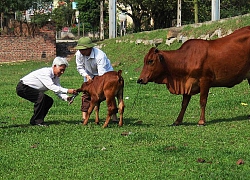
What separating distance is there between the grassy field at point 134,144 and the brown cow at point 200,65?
0.68m

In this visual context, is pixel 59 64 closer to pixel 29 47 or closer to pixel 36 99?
pixel 36 99

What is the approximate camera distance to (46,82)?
10.4m

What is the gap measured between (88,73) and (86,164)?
152 inches

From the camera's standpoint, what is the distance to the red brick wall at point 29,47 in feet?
109

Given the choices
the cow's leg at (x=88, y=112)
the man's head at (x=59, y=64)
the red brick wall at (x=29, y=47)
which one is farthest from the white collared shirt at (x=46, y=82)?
the red brick wall at (x=29, y=47)

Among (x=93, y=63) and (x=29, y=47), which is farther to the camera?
(x=29, y=47)

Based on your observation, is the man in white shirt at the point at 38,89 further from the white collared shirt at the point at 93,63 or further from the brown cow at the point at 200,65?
the brown cow at the point at 200,65

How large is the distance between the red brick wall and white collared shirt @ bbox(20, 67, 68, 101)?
23.0 meters

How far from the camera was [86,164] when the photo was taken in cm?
729

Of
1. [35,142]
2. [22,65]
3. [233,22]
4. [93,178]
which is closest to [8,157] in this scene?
[35,142]

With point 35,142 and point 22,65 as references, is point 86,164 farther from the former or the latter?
point 22,65

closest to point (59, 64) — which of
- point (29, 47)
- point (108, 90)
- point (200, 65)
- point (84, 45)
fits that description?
point (84, 45)

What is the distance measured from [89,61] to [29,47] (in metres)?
23.5

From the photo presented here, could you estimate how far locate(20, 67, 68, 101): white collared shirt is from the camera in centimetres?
1023
